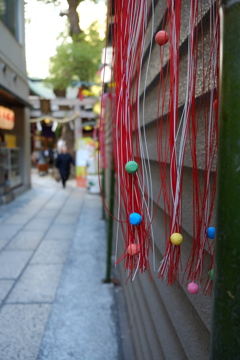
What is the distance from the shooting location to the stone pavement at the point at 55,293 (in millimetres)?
3014

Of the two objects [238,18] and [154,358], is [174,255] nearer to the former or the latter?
[238,18]

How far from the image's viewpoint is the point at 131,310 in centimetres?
329

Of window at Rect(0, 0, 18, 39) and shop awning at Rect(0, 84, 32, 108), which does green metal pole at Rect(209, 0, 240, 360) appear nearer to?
window at Rect(0, 0, 18, 39)

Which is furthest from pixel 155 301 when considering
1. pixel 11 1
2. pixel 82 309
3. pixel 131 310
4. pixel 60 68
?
pixel 60 68

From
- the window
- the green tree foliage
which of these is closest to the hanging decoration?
the window

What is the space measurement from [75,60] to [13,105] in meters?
4.52

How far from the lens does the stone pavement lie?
9.89 feet

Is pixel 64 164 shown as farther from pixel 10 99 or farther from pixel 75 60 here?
pixel 75 60

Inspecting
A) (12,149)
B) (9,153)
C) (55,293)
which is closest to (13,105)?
(12,149)

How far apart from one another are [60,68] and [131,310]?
14533 millimetres

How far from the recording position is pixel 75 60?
15742 mm

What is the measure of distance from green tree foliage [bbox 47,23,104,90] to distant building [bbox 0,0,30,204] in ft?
12.4

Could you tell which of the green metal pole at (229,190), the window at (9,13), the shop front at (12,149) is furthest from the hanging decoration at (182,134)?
the shop front at (12,149)

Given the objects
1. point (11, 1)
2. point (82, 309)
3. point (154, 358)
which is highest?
point (11, 1)
